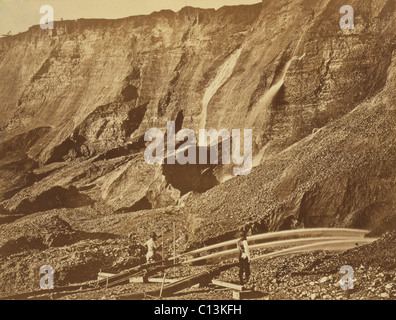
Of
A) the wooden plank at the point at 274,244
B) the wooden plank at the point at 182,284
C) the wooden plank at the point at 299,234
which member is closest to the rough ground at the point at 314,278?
the wooden plank at the point at 182,284

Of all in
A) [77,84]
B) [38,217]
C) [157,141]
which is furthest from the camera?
[77,84]

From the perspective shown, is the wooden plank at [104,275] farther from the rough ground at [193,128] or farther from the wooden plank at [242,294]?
the wooden plank at [242,294]

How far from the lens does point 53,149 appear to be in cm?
1914

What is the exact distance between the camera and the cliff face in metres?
12.5

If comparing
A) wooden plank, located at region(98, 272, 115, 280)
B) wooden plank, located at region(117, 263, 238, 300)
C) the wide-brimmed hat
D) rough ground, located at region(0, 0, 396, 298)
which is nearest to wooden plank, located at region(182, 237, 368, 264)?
rough ground, located at region(0, 0, 396, 298)

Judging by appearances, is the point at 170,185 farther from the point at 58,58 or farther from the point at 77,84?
the point at 58,58

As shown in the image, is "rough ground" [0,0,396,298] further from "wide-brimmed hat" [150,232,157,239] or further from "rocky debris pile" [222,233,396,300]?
"wide-brimmed hat" [150,232,157,239]

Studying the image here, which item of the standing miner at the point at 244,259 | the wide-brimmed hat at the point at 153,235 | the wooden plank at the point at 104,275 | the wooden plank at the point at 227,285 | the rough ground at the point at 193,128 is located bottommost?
the wooden plank at the point at 227,285

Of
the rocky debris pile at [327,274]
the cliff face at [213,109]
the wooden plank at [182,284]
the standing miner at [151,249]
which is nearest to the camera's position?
the rocky debris pile at [327,274]

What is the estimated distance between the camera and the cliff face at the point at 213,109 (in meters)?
12.5

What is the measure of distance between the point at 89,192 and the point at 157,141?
2869 millimetres

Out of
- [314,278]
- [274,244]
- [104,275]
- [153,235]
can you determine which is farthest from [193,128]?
[314,278]
